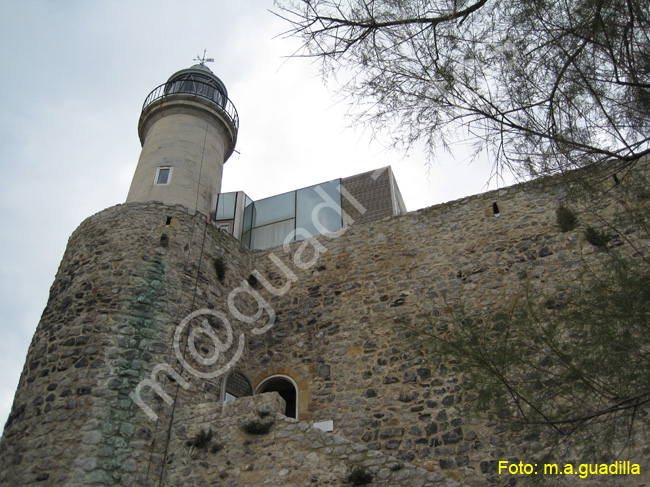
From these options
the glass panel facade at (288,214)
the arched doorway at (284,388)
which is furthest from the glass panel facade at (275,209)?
the arched doorway at (284,388)

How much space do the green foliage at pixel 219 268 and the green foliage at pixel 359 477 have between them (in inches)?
176

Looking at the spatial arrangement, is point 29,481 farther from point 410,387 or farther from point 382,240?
point 382,240

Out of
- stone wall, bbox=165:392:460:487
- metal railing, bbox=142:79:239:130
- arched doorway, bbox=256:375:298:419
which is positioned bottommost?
stone wall, bbox=165:392:460:487

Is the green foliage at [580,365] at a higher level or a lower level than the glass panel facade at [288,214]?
lower

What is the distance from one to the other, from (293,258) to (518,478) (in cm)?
559

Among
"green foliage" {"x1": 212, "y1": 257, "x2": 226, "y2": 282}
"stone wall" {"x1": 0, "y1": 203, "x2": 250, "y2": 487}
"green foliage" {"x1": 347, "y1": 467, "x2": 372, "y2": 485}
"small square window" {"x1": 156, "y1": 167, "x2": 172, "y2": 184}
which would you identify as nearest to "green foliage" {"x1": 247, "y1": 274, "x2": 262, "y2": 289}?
"stone wall" {"x1": 0, "y1": 203, "x2": 250, "y2": 487}

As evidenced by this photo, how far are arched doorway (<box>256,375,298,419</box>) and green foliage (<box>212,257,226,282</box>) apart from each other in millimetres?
1900

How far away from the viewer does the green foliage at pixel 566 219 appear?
8.66 m

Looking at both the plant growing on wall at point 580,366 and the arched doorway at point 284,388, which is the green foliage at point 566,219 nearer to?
the plant growing on wall at point 580,366

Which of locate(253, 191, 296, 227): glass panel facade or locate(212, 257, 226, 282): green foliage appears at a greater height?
locate(253, 191, 296, 227): glass panel facade

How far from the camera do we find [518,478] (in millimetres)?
6504

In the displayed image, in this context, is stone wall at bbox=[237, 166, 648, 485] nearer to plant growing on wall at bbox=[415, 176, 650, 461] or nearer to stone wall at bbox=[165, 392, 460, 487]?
stone wall at bbox=[165, 392, 460, 487]

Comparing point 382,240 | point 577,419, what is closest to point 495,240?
point 382,240

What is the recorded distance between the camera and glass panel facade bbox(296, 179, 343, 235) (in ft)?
36.5
